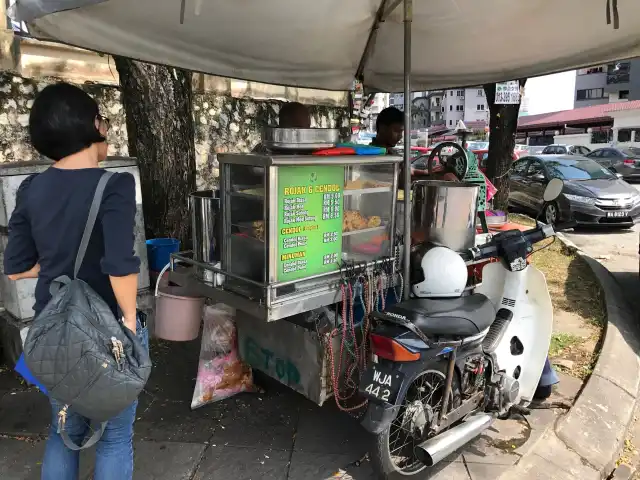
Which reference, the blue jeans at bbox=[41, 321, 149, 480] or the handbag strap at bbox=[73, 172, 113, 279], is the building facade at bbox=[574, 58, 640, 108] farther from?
the blue jeans at bbox=[41, 321, 149, 480]

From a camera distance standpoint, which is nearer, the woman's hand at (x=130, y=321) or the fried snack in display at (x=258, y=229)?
the woman's hand at (x=130, y=321)

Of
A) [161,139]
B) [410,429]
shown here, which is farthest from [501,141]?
[410,429]

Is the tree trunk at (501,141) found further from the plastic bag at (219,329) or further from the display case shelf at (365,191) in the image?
the plastic bag at (219,329)

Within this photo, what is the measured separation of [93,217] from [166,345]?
267cm

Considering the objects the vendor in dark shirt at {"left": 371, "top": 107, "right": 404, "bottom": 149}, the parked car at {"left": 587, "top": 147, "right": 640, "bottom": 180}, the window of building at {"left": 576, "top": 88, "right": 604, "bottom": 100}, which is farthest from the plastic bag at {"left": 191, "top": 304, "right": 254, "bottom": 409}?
the window of building at {"left": 576, "top": 88, "right": 604, "bottom": 100}

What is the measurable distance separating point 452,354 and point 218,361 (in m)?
1.52

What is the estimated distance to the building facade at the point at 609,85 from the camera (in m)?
41.0

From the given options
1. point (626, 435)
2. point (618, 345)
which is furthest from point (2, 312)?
point (618, 345)

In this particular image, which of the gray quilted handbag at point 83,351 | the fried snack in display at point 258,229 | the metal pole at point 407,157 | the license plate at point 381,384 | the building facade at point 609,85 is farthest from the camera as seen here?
the building facade at point 609,85

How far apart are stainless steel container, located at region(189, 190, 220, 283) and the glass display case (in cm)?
7

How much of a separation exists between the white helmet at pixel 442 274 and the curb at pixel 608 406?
4.25 feet

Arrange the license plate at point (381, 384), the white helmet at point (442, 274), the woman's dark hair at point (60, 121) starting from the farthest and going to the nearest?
the white helmet at point (442, 274) → the license plate at point (381, 384) → the woman's dark hair at point (60, 121)

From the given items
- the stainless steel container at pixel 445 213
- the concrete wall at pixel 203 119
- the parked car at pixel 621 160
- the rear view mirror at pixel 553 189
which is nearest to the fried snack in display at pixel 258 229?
the stainless steel container at pixel 445 213

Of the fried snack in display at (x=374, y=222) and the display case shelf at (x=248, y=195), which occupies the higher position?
the display case shelf at (x=248, y=195)
